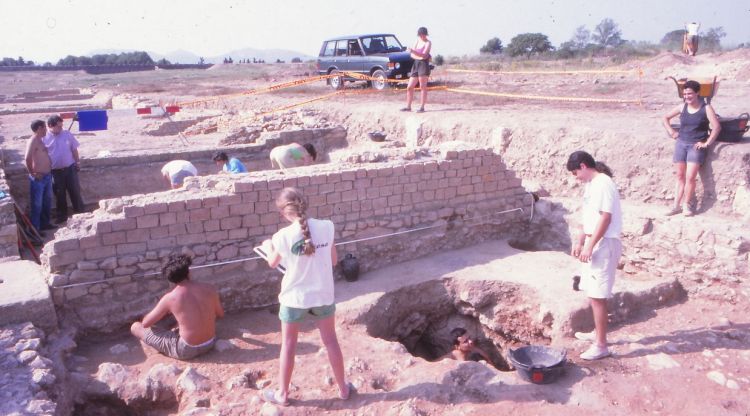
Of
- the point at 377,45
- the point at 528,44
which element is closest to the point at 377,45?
the point at 377,45

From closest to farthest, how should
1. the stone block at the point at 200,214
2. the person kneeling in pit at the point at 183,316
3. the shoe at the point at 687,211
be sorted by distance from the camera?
the person kneeling in pit at the point at 183,316 → the stone block at the point at 200,214 → the shoe at the point at 687,211

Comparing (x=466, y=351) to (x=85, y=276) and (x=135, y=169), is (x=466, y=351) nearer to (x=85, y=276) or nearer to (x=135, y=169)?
(x=85, y=276)

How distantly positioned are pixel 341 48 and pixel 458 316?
45.0 ft

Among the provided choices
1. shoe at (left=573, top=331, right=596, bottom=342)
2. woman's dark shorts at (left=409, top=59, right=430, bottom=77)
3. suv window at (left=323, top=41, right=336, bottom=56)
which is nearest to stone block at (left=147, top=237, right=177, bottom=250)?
shoe at (left=573, top=331, right=596, bottom=342)

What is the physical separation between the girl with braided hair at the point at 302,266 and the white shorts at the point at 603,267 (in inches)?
85.0

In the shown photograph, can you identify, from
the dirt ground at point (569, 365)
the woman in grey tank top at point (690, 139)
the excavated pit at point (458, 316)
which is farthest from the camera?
the woman in grey tank top at point (690, 139)

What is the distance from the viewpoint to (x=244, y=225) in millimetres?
6012

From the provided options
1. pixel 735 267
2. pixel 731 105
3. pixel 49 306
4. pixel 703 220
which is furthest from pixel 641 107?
pixel 49 306

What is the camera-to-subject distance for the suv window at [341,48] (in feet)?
60.3

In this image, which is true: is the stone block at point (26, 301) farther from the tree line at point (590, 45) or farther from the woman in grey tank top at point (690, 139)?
the tree line at point (590, 45)

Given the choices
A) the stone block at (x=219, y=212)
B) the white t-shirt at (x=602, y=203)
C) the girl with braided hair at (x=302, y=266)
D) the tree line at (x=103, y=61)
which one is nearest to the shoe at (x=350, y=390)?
the girl with braided hair at (x=302, y=266)

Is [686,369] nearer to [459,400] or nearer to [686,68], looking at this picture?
[459,400]

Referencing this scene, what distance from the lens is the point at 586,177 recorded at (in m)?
4.61

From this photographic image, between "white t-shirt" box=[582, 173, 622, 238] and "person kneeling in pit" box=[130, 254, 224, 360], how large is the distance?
3247mm
